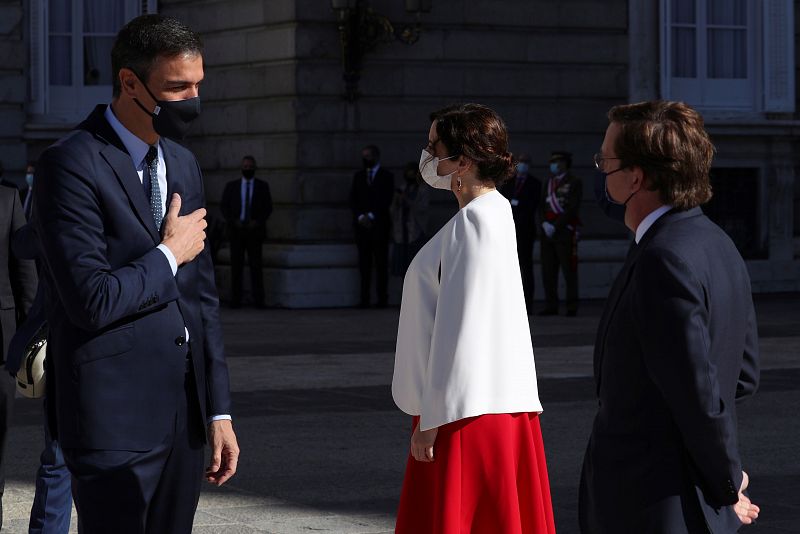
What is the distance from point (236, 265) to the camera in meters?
19.1

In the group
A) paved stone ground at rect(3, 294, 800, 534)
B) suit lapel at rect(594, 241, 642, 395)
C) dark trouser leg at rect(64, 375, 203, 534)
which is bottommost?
paved stone ground at rect(3, 294, 800, 534)

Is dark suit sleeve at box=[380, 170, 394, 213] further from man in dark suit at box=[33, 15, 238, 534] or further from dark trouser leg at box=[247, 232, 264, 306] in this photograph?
man in dark suit at box=[33, 15, 238, 534]

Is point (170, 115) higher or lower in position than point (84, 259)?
higher

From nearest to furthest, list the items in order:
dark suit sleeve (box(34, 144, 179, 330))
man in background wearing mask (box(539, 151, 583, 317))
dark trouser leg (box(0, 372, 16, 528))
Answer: dark suit sleeve (box(34, 144, 179, 330)) < dark trouser leg (box(0, 372, 16, 528)) < man in background wearing mask (box(539, 151, 583, 317))

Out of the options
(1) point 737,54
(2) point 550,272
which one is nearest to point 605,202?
(2) point 550,272

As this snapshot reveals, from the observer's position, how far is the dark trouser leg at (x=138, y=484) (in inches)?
153

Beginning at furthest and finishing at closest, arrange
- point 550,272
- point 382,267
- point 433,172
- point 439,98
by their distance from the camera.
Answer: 1. point 439,98
2. point 382,267
3. point 550,272
4. point 433,172

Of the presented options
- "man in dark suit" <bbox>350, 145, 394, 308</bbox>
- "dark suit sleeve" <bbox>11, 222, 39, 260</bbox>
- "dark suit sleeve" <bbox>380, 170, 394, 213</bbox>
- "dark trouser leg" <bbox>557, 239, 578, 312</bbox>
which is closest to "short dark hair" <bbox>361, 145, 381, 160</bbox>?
"man in dark suit" <bbox>350, 145, 394, 308</bbox>

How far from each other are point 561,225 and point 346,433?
880 centimetres

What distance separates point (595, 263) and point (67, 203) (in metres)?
16.7

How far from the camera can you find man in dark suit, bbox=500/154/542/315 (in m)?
18.2

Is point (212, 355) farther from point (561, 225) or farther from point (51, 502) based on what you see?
point (561, 225)

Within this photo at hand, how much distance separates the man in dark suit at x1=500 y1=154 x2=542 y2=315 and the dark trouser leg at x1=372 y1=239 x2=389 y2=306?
153 centimetres

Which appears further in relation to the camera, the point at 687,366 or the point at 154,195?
the point at 154,195
